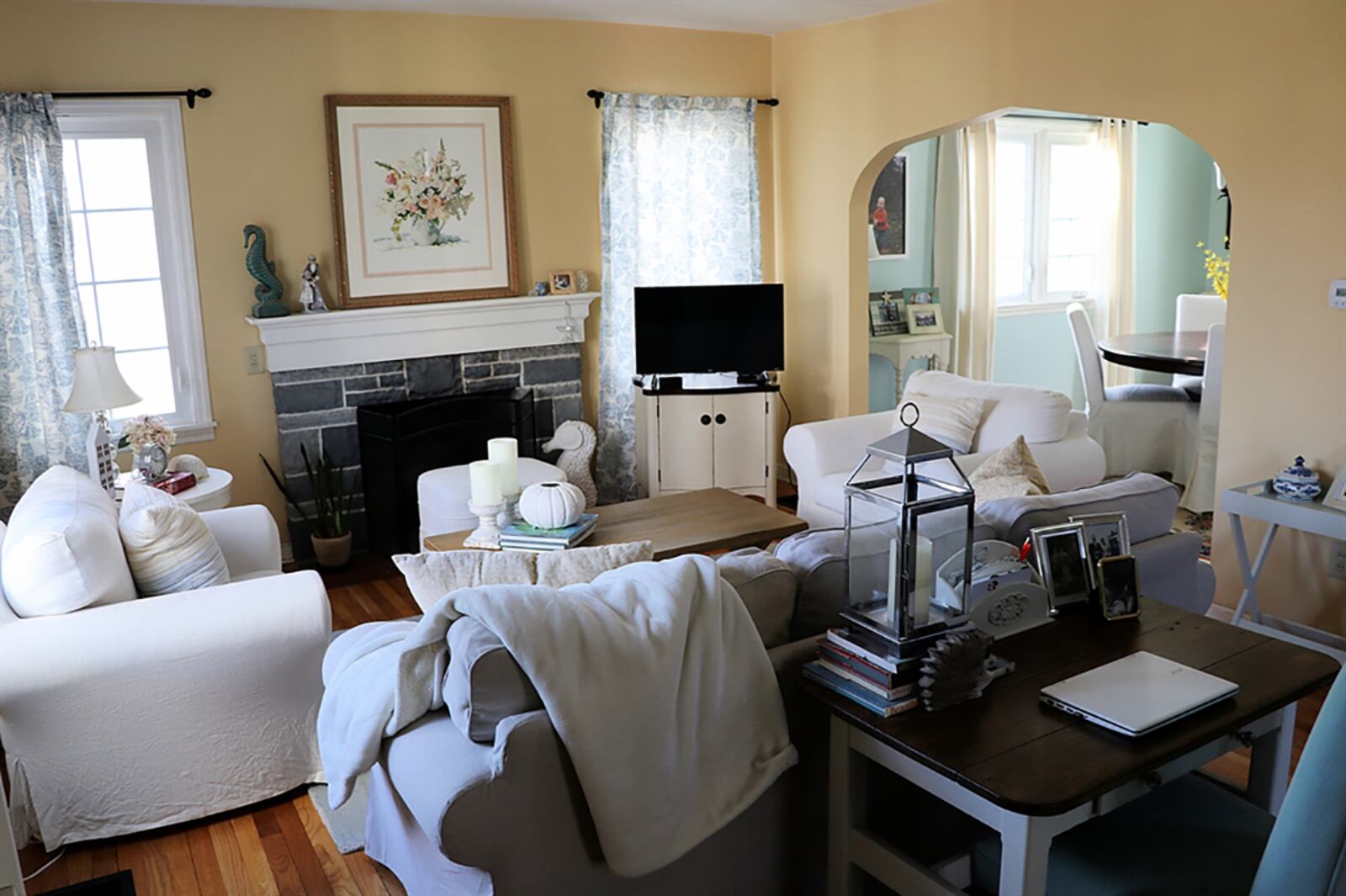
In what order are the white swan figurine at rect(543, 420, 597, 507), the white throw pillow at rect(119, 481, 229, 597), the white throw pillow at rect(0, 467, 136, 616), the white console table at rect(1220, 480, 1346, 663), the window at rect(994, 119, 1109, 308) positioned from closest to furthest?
the white throw pillow at rect(0, 467, 136, 616) → the white throw pillow at rect(119, 481, 229, 597) → the white console table at rect(1220, 480, 1346, 663) → the white swan figurine at rect(543, 420, 597, 507) → the window at rect(994, 119, 1109, 308)

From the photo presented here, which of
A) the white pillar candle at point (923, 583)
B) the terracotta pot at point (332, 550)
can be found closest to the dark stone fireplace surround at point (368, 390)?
the terracotta pot at point (332, 550)

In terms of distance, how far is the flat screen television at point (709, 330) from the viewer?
18.6 ft

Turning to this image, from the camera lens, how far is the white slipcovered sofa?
4406 mm

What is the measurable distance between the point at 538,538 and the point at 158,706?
1278mm

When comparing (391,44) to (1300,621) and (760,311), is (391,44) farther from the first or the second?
(1300,621)

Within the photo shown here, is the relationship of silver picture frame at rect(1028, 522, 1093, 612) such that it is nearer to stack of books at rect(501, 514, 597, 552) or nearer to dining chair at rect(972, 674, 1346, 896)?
dining chair at rect(972, 674, 1346, 896)

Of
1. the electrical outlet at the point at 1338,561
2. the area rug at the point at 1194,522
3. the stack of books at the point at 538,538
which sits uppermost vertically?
the stack of books at the point at 538,538

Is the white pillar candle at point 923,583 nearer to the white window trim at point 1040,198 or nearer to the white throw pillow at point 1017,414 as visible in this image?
the white throw pillow at point 1017,414

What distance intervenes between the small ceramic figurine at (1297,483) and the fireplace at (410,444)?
3.34m

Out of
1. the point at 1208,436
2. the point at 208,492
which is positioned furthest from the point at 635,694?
the point at 1208,436

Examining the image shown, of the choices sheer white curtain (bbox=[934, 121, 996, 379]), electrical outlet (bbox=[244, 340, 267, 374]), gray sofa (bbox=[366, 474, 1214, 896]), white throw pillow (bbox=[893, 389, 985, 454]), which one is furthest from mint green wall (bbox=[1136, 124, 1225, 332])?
electrical outlet (bbox=[244, 340, 267, 374])

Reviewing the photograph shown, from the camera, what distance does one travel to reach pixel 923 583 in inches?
80.8

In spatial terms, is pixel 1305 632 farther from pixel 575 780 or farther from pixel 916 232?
pixel 916 232

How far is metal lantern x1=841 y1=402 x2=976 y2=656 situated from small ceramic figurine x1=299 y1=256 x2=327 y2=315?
143 inches
